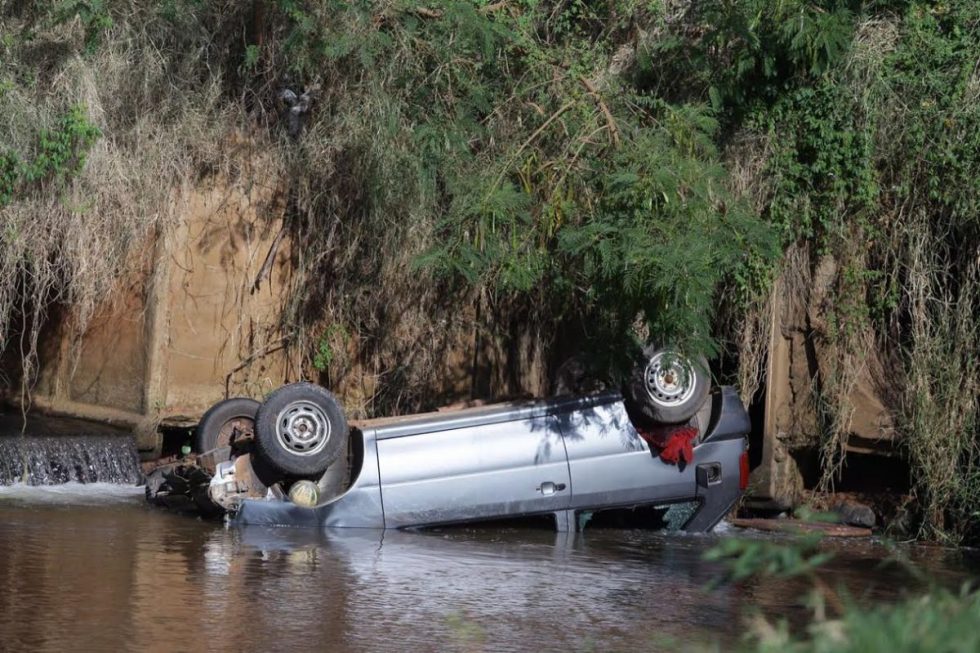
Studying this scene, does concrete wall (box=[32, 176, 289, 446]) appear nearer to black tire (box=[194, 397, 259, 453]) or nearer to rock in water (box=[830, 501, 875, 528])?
black tire (box=[194, 397, 259, 453])

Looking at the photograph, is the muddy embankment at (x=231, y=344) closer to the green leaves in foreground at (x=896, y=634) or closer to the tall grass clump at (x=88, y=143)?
the tall grass clump at (x=88, y=143)

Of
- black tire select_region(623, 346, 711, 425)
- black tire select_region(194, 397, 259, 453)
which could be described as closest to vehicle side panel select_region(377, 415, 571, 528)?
black tire select_region(623, 346, 711, 425)

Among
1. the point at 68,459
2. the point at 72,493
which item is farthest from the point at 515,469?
the point at 68,459

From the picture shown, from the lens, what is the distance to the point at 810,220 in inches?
479

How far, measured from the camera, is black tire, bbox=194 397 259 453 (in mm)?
11609

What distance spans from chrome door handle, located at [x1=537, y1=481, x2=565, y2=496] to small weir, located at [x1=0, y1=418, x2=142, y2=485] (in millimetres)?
4902

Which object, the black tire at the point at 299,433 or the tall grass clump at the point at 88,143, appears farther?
the tall grass clump at the point at 88,143

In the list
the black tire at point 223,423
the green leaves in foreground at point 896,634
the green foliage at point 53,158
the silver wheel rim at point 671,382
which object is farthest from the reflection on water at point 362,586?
the green foliage at point 53,158

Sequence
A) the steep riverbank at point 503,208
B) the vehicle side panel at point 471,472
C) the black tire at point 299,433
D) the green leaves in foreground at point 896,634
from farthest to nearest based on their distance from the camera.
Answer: the steep riverbank at point 503,208
the black tire at point 299,433
the vehicle side panel at point 471,472
the green leaves in foreground at point 896,634

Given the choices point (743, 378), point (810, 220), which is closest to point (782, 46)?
point (810, 220)

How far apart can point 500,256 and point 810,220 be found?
3174 millimetres

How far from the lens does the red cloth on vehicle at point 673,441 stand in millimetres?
10383

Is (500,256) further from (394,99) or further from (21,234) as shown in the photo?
(21,234)

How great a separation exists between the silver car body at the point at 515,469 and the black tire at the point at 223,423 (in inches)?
45.2
